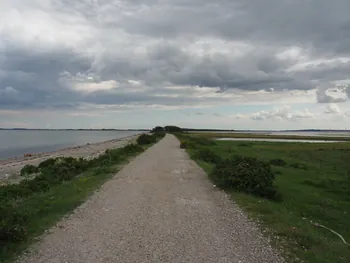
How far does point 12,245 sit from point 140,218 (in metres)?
3.31

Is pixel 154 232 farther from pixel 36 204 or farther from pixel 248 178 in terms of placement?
pixel 248 178

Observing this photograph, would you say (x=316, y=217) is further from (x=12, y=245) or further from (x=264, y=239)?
(x=12, y=245)

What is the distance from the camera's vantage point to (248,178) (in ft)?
51.0

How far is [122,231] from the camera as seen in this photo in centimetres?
831

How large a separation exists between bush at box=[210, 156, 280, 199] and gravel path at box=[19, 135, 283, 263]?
1.84 m

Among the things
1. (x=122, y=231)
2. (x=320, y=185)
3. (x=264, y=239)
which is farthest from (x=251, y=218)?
(x=320, y=185)

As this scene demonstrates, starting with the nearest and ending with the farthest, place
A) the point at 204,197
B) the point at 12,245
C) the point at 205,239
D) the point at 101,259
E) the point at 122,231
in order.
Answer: the point at 101,259 < the point at 12,245 < the point at 205,239 < the point at 122,231 < the point at 204,197

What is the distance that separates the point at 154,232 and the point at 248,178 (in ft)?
26.9

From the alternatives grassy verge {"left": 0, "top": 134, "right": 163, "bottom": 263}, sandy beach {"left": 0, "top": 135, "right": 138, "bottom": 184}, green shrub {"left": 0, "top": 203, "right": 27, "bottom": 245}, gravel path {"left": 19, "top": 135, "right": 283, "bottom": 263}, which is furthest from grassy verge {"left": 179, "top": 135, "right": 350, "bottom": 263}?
sandy beach {"left": 0, "top": 135, "right": 138, "bottom": 184}

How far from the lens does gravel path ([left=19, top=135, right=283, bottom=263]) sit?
6742 millimetres

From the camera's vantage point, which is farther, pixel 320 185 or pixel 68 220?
pixel 320 185

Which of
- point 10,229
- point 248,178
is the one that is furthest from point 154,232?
point 248,178

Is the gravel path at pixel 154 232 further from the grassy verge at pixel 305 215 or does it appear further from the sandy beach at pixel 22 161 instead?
the sandy beach at pixel 22 161

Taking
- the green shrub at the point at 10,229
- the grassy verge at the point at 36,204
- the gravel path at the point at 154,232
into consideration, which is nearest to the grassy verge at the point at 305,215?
the gravel path at the point at 154,232
